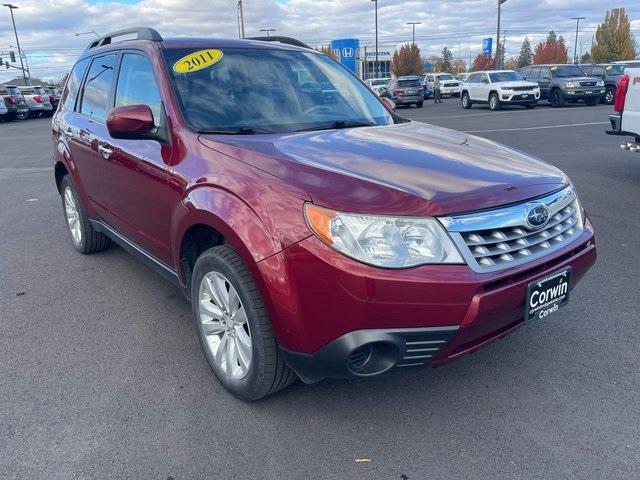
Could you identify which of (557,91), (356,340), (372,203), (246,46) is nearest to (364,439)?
(356,340)

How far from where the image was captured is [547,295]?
2625 mm

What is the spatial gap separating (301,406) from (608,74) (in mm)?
28112

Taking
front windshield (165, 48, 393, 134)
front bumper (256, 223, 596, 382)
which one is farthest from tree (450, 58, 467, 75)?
front bumper (256, 223, 596, 382)

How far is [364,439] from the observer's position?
A: 2658 mm

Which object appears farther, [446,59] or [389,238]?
[446,59]

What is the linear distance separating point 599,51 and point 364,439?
69.5 m

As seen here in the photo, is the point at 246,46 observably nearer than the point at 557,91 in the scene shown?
Yes

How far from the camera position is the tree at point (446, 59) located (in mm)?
110588

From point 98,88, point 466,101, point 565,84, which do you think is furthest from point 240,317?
point 466,101

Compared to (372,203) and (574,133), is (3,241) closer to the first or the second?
(372,203)

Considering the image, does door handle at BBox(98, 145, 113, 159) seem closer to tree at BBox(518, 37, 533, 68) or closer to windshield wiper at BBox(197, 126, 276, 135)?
windshield wiper at BBox(197, 126, 276, 135)

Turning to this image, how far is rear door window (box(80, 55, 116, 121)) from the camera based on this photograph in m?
4.33

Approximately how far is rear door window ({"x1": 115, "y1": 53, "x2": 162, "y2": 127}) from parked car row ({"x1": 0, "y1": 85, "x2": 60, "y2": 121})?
→ 2533cm

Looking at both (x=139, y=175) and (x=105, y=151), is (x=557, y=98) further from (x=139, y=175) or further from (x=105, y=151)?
(x=139, y=175)
